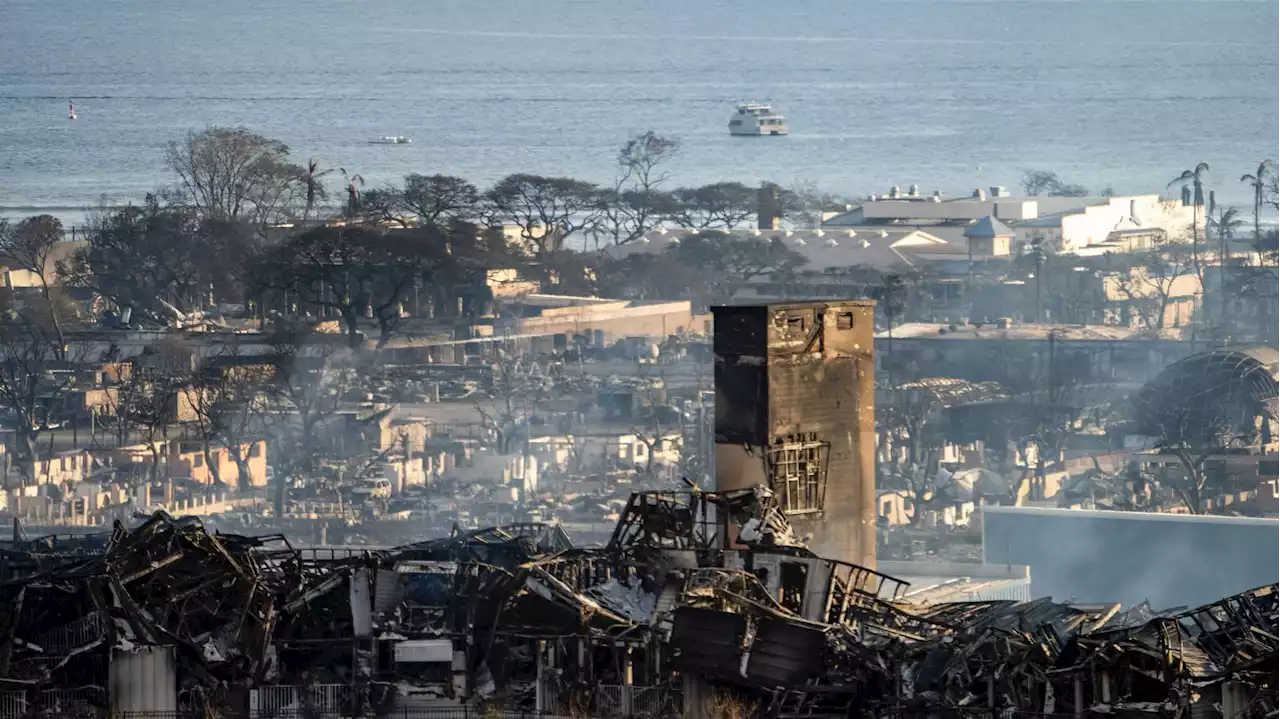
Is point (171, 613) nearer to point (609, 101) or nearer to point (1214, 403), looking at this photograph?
point (1214, 403)

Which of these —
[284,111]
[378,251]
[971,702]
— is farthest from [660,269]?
[284,111]

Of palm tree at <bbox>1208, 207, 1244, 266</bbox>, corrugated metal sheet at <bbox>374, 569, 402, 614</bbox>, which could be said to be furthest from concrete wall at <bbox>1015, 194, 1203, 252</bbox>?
corrugated metal sheet at <bbox>374, 569, 402, 614</bbox>

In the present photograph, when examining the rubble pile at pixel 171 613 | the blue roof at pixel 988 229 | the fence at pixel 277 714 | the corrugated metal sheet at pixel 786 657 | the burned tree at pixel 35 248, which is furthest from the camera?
the blue roof at pixel 988 229

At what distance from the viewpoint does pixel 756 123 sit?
422 feet

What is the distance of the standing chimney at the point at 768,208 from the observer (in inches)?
3270

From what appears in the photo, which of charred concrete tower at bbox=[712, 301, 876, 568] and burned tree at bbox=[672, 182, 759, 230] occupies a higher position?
burned tree at bbox=[672, 182, 759, 230]

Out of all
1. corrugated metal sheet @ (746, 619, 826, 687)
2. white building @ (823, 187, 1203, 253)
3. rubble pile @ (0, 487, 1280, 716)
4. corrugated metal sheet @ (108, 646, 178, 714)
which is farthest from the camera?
white building @ (823, 187, 1203, 253)

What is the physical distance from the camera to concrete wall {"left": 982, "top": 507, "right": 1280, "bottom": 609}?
1266 inches

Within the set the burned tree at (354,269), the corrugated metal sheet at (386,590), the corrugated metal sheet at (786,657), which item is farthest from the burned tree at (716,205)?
the corrugated metal sheet at (786,657)

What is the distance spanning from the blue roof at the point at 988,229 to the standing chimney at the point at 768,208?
280 inches

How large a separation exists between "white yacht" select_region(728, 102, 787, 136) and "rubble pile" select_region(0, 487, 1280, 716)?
354 ft

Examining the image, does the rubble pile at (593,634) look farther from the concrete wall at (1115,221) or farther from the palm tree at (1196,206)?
the concrete wall at (1115,221)

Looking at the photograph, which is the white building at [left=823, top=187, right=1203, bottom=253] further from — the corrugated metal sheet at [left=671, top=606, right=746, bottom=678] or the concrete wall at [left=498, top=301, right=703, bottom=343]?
the corrugated metal sheet at [left=671, top=606, right=746, bottom=678]

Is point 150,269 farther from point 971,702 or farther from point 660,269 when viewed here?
point 971,702
